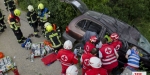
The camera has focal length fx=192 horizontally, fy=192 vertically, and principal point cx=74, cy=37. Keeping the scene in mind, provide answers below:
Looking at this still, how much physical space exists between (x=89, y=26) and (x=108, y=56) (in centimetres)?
161

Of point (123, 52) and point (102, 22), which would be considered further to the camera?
point (102, 22)

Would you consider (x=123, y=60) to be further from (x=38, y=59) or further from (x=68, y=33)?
(x=38, y=59)

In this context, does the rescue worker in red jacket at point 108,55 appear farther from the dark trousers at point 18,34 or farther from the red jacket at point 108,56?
the dark trousers at point 18,34

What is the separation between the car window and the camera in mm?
6394

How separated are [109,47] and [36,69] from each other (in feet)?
9.29

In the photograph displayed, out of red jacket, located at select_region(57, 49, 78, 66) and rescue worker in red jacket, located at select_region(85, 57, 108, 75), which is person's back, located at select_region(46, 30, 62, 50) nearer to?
red jacket, located at select_region(57, 49, 78, 66)

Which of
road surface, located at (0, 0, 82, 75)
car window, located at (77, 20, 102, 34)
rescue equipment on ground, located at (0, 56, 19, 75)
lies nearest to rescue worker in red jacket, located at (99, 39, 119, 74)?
car window, located at (77, 20, 102, 34)

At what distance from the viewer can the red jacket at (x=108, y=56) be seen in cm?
517

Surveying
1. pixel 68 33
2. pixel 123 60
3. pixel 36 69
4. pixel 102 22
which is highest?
pixel 102 22

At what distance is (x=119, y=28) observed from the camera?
6.47 meters

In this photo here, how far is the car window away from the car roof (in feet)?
0.69

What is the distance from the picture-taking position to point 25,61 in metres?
6.98

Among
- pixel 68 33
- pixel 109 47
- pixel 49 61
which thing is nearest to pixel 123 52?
pixel 109 47

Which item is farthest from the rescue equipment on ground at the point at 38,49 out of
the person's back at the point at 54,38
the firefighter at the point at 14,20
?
the firefighter at the point at 14,20
